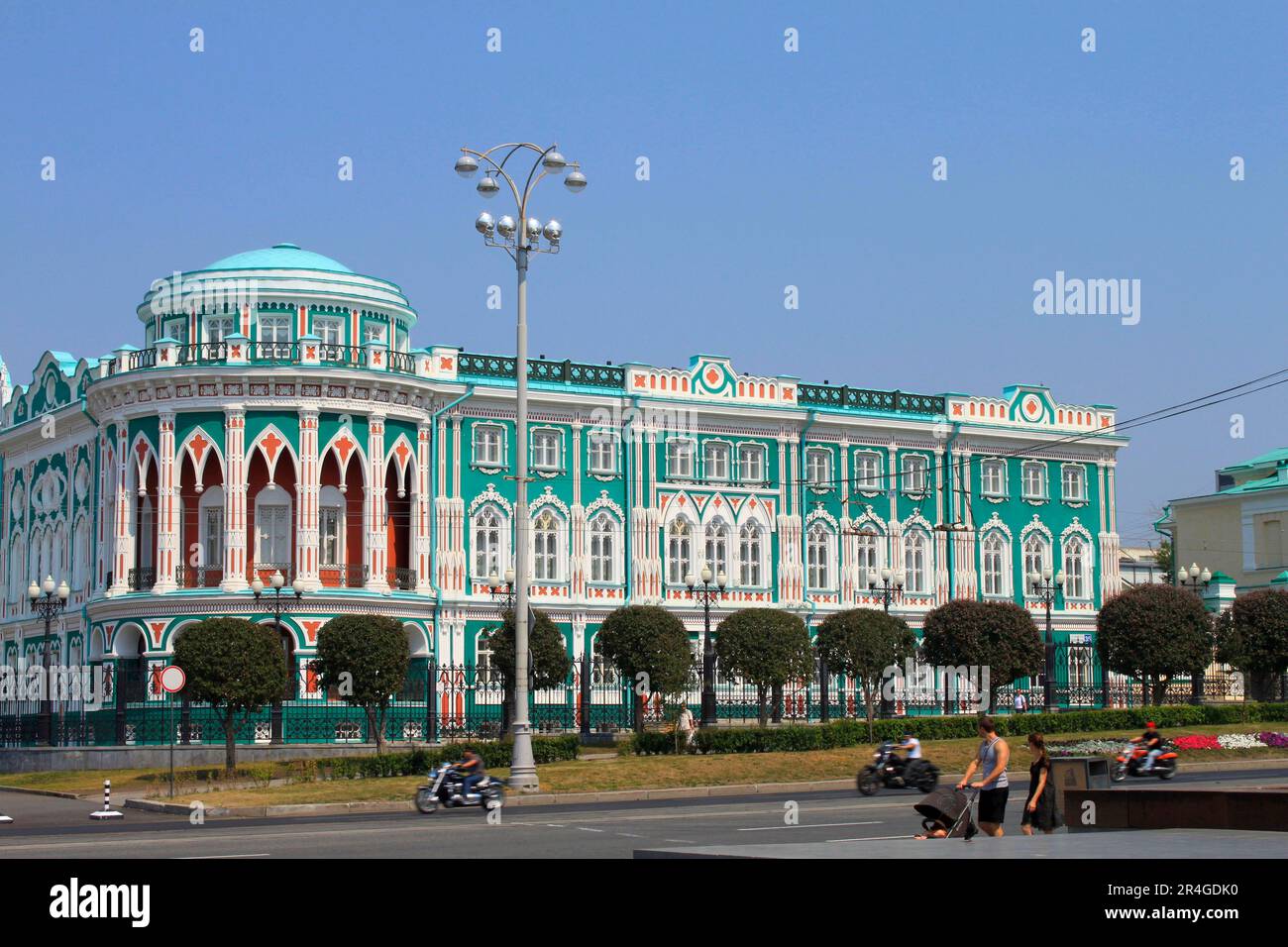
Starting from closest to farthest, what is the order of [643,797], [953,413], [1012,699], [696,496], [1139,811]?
1. [1139,811]
2. [643,797]
3. [1012,699]
4. [696,496]
5. [953,413]

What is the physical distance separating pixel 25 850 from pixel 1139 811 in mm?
13905

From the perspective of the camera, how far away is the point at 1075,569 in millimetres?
69500

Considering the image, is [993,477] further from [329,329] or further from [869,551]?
[329,329]

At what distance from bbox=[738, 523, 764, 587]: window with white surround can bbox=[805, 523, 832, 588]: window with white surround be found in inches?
80.4

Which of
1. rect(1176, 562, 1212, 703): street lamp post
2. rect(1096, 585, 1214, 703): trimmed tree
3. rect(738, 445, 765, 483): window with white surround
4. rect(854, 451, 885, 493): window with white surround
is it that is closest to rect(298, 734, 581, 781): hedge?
rect(1096, 585, 1214, 703): trimmed tree

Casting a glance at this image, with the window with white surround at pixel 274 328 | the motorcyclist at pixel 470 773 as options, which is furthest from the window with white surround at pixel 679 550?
the motorcyclist at pixel 470 773

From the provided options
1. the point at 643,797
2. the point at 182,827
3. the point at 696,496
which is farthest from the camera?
the point at 696,496

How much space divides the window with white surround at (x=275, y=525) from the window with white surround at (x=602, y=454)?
11063 mm

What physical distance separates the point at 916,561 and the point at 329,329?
24552 millimetres

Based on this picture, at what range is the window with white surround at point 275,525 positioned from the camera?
180 feet

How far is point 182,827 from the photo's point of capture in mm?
28406

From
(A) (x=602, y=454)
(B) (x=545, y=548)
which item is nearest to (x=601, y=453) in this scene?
(A) (x=602, y=454)
